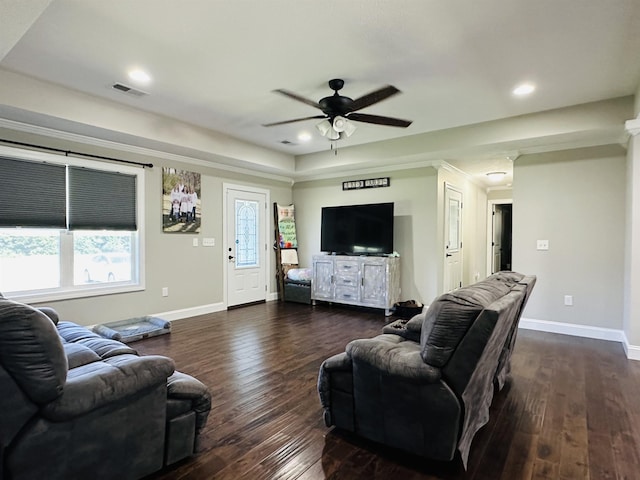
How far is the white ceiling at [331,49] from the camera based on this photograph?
237cm

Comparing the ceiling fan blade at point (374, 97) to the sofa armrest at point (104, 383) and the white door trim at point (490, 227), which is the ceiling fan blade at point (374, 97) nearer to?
the sofa armrest at point (104, 383)

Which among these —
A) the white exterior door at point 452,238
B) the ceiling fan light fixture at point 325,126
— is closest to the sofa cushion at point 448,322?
the ceiling fan light fixture at point 325,126

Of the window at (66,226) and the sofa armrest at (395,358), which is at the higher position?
the window at (66,226)

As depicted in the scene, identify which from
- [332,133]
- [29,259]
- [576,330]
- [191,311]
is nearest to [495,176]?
[576,330]

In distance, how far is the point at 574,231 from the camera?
4602 mm

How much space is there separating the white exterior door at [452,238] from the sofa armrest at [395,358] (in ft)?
13.6

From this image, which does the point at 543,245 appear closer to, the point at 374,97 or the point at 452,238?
the point at 452,238

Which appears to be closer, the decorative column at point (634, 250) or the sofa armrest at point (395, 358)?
the sofa armrest at point (395, 358)

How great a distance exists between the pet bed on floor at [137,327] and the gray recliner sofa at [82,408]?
236 centimetres

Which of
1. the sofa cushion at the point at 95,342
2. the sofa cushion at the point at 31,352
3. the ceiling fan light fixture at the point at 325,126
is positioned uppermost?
the ceiling fan light fixture at the point at 325,126

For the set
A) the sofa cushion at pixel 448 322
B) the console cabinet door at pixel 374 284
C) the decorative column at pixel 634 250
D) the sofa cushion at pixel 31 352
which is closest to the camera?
the sofa cushion at pixel 31 352

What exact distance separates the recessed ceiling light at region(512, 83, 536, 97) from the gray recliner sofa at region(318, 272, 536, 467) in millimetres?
2407

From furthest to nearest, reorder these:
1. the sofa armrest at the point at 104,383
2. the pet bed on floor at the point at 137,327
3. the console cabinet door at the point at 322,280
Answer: the console cabinet door at the point at 322,280
the pet bed on floor at the point at 137,327
the sofa armrest at the point at 104,383

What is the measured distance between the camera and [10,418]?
4.56 ft
